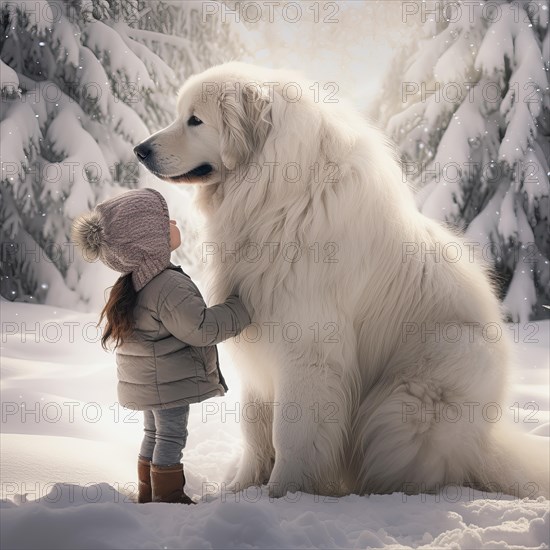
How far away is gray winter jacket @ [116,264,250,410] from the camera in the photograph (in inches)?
103

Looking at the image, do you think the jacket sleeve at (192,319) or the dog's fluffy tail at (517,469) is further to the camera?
the dog's fluffy tail at (517,469)

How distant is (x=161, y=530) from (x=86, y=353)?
383 cm

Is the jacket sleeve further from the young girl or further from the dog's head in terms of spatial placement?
the dog's head

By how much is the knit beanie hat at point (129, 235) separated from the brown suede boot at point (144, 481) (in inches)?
30.0

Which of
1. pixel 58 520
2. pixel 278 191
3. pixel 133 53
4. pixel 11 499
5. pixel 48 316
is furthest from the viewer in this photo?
pixel 133 53

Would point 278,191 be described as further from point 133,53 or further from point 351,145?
point 133,53

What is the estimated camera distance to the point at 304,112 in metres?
2.84

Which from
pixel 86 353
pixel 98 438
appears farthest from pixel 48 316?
pixel 98 438

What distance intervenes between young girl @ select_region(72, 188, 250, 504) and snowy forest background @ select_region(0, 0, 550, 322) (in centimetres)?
458

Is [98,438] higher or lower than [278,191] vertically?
lower

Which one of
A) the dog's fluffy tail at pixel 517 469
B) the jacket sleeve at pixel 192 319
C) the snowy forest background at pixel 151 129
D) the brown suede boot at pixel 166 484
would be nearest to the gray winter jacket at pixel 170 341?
the jacket sleeve at pixel 192 319

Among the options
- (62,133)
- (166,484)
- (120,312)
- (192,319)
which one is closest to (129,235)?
(120,312)

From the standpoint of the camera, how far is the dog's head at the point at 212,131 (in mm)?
2805

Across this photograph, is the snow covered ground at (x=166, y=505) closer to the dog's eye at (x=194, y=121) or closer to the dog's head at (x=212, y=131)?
the dog's head at (x=212, y=131)
